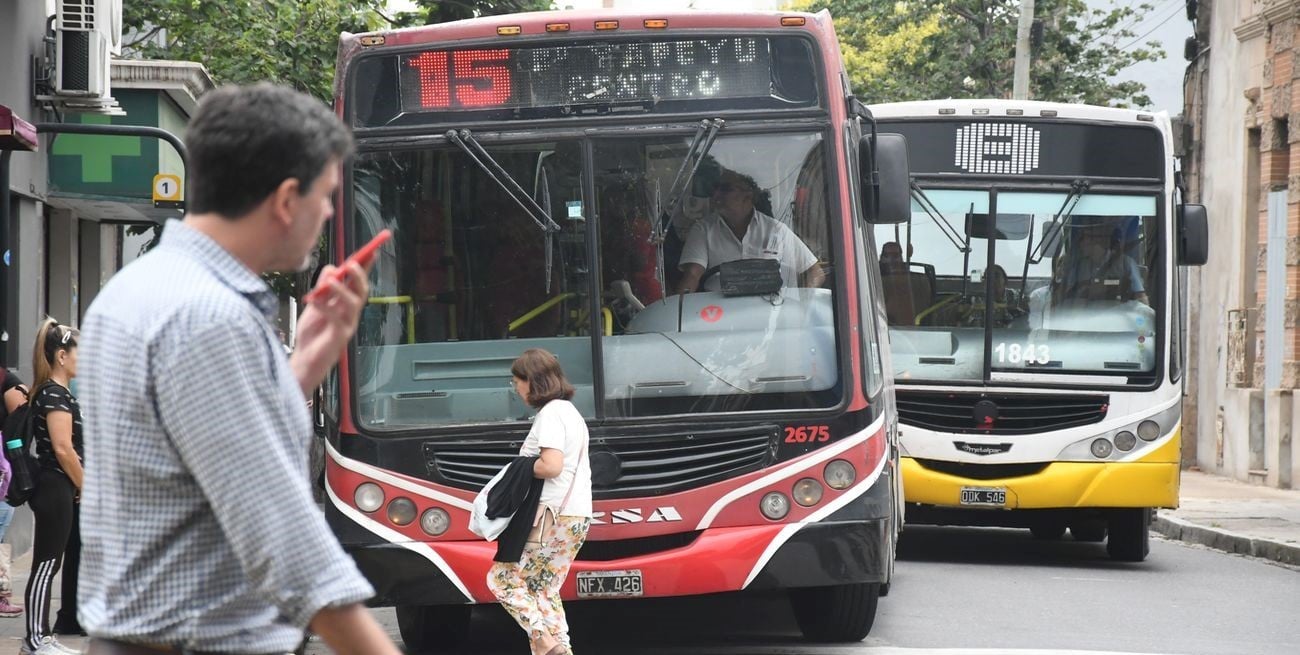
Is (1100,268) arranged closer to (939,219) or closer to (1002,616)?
(939,219)

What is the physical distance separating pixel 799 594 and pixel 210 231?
6.87 m

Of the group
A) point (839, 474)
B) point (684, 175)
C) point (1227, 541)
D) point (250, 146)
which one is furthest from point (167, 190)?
point (250, 146)

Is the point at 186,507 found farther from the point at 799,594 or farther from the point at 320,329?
the point at 799,594

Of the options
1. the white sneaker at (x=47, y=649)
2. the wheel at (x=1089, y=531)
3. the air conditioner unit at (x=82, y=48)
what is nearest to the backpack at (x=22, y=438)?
the white sneaker at (x=47, y=649)

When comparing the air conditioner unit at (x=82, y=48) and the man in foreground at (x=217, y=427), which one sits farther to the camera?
the air conditioner unit at (x=82, y=48)

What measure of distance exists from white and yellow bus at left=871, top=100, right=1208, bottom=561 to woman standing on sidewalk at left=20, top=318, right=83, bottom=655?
20.6 ft

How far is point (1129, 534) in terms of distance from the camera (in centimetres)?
1362

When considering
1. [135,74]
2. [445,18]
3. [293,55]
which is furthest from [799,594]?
[445,18]

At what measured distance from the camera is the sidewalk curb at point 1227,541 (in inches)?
590

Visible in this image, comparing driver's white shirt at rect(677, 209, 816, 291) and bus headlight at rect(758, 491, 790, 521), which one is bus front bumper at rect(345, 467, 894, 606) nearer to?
bus headlight at rect(758, 491, 790, 521)

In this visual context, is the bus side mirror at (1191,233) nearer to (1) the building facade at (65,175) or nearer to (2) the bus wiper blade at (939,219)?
(2) the bus wiper blade at (939,219)

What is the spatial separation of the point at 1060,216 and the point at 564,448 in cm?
641

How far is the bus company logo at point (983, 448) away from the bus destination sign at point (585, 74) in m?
5.36

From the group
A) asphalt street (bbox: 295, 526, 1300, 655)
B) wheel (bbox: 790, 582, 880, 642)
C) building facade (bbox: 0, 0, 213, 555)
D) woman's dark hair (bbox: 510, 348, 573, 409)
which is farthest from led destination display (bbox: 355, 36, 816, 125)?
building facade (bbox: 0, 0, 213, 555)
